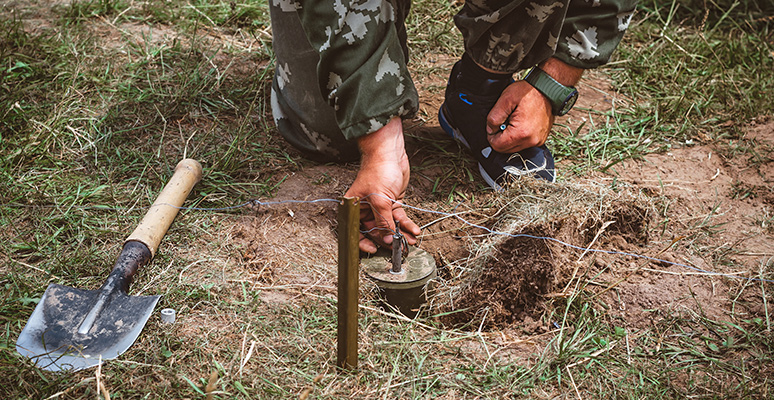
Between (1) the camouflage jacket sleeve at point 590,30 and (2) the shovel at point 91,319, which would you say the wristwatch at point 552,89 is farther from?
(2) the shovel at point 91,319

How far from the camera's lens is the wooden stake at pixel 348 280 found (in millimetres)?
1299

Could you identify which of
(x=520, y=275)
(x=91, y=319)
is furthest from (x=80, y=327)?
(x=520, y=275)

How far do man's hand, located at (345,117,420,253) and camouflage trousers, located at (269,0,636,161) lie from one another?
7 centimetres

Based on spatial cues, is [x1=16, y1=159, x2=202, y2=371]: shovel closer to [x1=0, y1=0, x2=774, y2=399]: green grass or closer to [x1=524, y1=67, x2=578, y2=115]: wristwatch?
[x1=0, y1=0, x2=774, y2=399]: green grass

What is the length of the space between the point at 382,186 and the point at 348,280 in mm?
630

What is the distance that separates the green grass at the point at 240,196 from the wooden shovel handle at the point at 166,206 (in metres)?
0.07

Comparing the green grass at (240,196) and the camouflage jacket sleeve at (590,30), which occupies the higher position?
the camouflage jacket sleeve at (590,30)

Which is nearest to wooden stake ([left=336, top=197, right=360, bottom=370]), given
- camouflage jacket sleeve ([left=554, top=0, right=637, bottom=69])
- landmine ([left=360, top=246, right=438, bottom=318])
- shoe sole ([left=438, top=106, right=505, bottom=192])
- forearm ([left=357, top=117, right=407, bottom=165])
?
landmine ([left=360, top=246, right=438, bottom=318])

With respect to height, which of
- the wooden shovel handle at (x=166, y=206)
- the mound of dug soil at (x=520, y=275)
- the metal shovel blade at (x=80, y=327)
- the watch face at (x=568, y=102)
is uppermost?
the watch face at (x=568, y=102)

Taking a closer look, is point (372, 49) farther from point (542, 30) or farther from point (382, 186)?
point (542, 30)

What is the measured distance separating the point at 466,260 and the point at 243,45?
5.98 feet

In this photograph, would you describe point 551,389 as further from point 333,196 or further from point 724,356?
point 333,196

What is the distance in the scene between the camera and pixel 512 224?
2008mm

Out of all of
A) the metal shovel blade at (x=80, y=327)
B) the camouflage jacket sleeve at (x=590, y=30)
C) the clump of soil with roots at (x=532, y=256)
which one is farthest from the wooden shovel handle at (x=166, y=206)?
the camouflage jacket sleeve at (x=590, y=30)
